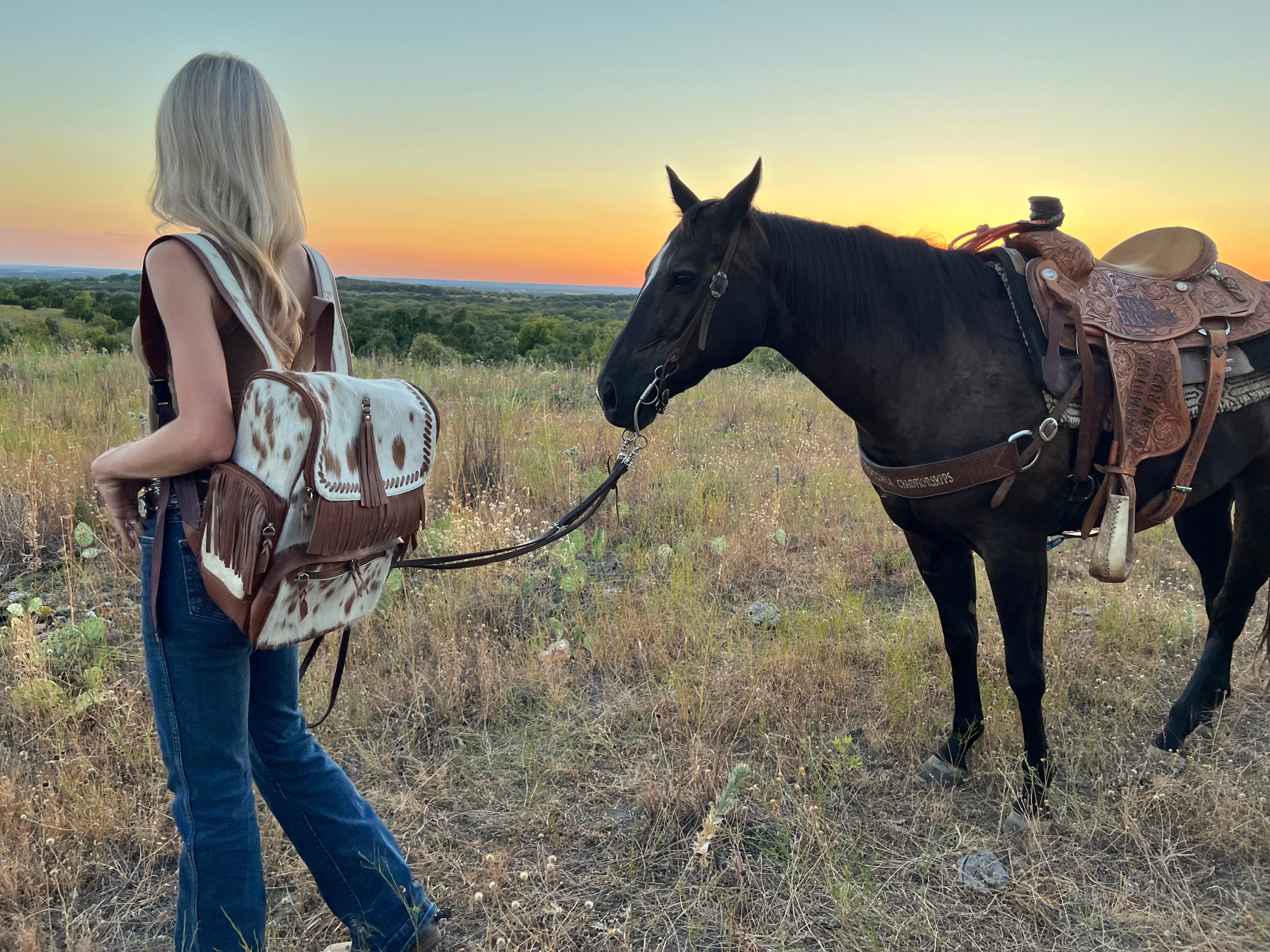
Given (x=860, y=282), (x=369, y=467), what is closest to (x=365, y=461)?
(x=369, y=467)

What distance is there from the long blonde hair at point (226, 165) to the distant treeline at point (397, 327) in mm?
795

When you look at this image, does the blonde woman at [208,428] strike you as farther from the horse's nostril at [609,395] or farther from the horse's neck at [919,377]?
the horse's neck at [919,377]

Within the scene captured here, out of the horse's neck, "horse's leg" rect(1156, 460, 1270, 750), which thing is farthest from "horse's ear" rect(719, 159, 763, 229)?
"horse's leg" rect(1156, 460, 1270, 750)

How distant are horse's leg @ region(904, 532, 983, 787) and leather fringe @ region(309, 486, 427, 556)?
1.94 metres

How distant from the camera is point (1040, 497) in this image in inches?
100

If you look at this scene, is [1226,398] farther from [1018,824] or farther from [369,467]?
[369,467]

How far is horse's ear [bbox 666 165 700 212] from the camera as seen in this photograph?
256 cm

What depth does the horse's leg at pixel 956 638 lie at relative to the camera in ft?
9.55

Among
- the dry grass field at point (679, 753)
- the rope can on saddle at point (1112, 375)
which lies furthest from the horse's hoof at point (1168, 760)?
the rope can on saddle at point (1112, 375)

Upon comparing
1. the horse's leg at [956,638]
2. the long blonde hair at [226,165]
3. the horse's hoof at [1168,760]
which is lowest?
the horse's hoof at [1168,760]

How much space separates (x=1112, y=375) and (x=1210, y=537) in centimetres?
161

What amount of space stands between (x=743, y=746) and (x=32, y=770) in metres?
2.82

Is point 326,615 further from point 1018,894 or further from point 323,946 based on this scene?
point 1018,894

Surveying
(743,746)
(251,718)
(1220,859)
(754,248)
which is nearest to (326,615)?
(251,718)
